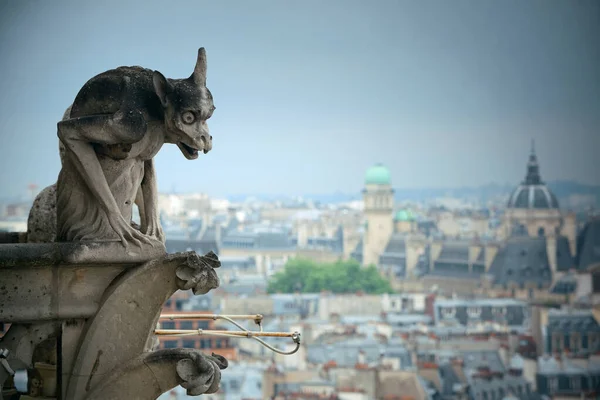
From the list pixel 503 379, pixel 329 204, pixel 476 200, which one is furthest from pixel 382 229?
pixel 503 379

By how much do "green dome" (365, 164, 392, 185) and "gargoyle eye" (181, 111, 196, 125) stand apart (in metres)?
126

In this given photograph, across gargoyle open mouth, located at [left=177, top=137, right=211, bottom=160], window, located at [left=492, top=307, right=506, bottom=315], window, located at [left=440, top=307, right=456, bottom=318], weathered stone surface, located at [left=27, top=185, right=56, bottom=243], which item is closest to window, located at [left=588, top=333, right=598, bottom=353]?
window, located at [left=492, top=307, right=506, bottom=315]

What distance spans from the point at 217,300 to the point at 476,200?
6882cm

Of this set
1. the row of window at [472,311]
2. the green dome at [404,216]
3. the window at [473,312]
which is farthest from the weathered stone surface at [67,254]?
the green dome at [404,216]

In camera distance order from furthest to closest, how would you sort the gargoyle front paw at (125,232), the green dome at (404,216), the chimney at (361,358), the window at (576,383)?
the green dome at (404,216), the chimney at (361,358), the window at (576,383), the gargoyle front paw at (125,232)

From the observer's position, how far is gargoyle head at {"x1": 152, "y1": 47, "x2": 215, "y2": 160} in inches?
160

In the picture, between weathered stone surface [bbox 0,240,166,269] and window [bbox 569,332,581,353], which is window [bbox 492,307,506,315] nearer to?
window [bbox 569,332,581,353]

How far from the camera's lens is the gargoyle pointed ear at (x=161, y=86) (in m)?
4.03

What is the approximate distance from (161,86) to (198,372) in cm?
66

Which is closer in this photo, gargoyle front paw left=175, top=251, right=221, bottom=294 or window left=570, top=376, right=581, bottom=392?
gargoyle front paw left=175, top=251, right=221, bottom=294

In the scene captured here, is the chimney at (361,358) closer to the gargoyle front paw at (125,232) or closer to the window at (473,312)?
the window at (473,312)

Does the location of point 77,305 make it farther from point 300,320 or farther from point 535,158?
point 535,158

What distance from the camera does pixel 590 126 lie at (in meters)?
122

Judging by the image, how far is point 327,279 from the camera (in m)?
101
